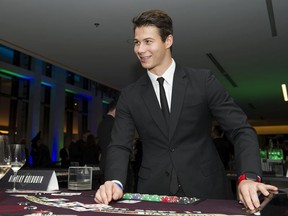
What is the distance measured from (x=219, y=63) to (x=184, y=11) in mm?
2738

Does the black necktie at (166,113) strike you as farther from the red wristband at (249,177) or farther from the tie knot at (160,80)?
the red wristband at (249,177)

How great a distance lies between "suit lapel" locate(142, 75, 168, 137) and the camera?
4.37 feet

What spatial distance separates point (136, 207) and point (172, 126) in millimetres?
445

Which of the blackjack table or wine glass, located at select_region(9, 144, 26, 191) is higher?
wine glass, located at select_region(9, 144, 26, 191)

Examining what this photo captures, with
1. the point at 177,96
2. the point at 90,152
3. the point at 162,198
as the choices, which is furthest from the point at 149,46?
the point at 90,152

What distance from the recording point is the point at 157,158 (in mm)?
1330

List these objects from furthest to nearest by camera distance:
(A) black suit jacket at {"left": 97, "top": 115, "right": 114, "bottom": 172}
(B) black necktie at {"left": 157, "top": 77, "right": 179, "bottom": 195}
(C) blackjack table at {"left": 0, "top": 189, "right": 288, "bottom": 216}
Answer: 1. (A) black suit jacket at {"left": 97, "top": 115, "right": 114, "bottom": 172}
2. (B) black necktie at {"left": 157, "top": 77, "right": 179, "bottom": 195}
3. (C) blackjack table at {"left": 0, "top": 189, "right": 288, "bottom": 216}

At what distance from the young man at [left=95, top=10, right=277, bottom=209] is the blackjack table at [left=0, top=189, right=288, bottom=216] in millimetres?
219

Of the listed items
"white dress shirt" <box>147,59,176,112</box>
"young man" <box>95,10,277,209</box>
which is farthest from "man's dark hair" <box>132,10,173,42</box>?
"white dress shirt" <box>147,59,176,112</box>

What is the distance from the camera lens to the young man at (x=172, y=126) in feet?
4.23

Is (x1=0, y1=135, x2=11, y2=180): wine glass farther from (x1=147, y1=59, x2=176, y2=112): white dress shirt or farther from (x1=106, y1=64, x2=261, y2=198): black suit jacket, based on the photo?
(x1=147, y1=59, x2=176, y2=112): white dress shirt

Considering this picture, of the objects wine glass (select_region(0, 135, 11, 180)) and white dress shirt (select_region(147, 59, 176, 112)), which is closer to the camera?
wine glass (select_region(0, 135, 11, 180))

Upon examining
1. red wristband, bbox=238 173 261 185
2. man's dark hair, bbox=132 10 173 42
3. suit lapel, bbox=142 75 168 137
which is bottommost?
red wristband, bbox=238 173 261 185

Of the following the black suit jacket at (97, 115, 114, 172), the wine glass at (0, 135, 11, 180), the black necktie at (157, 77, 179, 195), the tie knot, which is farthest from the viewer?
the black suit jacket at (97, 115, 114, 172)
